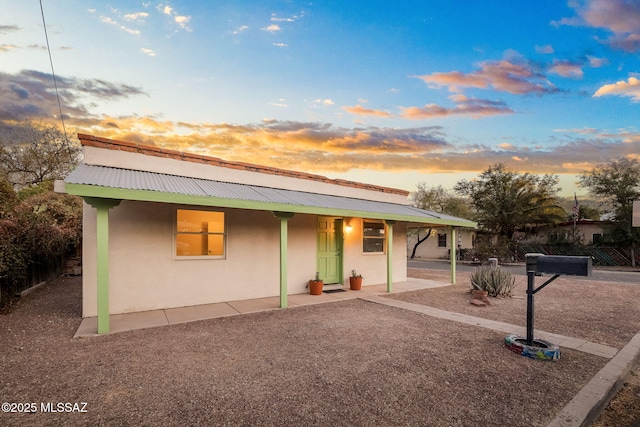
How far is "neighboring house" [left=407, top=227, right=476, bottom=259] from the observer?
25.2 m

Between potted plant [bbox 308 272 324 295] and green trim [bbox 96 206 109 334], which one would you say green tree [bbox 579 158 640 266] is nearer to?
potted plant [bbox 308 272 324 295]

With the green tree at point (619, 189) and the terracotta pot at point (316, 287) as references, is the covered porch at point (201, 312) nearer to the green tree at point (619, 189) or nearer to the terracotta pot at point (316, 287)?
the terracotta pot at point (316, 287)

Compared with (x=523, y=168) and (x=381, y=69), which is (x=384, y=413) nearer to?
(x=381, y=69)

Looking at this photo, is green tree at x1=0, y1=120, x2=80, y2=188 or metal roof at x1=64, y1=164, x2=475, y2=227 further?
green tree at x1=0, y1=120, x2=80, y2=188

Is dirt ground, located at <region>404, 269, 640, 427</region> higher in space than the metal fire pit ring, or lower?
lower

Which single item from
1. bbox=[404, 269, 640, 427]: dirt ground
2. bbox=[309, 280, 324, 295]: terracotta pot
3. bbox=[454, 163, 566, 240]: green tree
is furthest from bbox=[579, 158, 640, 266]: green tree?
bbox=[309, 280, 324, 295]: terracotta pot

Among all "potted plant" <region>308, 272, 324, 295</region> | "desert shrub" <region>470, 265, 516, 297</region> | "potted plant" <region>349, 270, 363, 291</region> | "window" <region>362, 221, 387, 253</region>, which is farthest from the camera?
"window" <region>362, 221, 387, 253</region>

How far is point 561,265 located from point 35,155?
25.4 m

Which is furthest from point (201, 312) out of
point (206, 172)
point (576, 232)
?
point (576, 232)

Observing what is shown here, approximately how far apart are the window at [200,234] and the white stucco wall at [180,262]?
175mm

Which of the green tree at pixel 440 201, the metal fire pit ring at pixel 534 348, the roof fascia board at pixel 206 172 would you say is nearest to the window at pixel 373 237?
the roof fascia board at pixel 206 172

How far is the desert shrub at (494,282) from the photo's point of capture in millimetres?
8820

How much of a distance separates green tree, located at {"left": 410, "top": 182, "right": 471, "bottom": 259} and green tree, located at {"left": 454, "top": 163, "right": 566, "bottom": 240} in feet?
12.4

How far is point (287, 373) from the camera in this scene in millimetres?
3645
